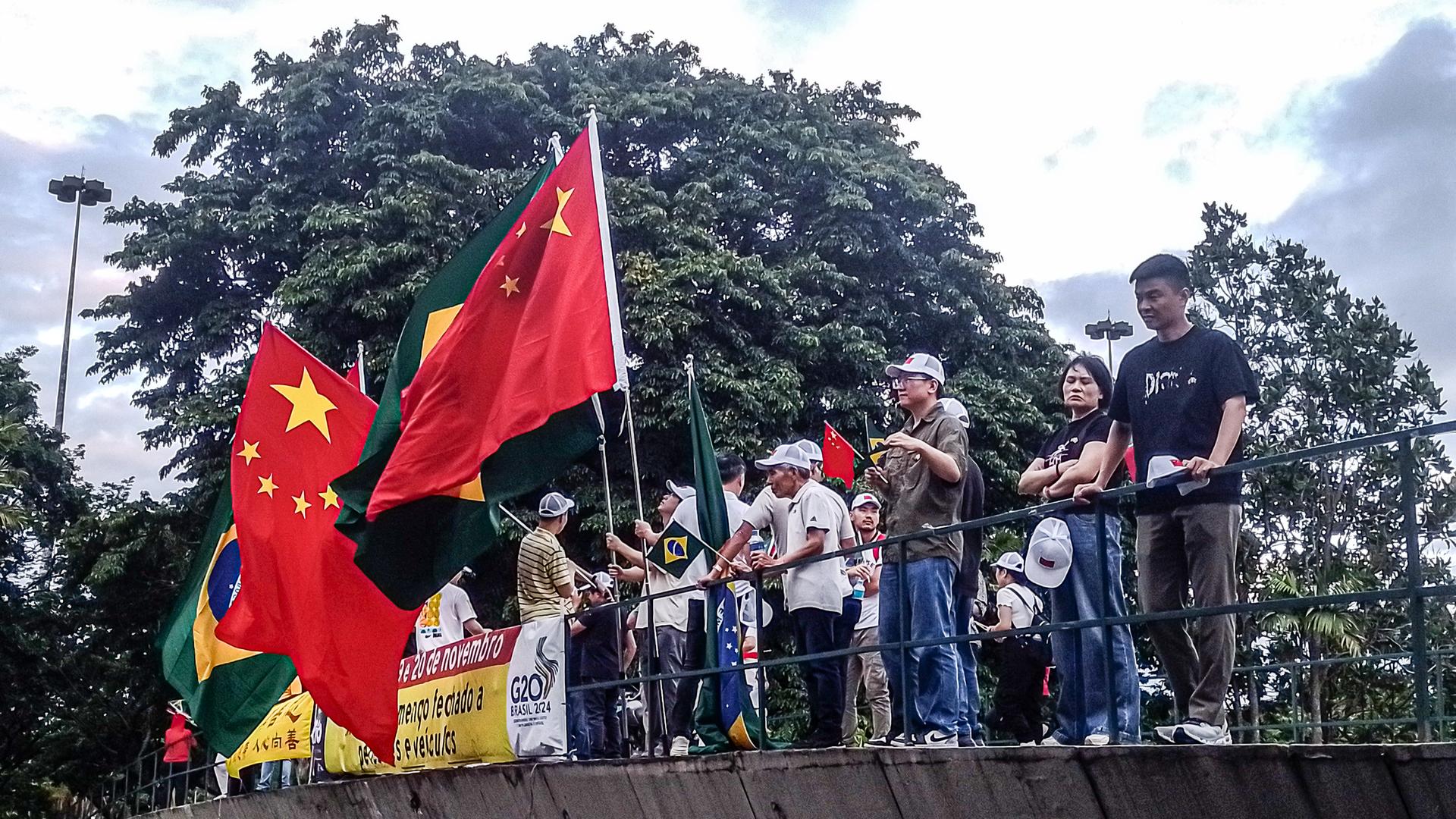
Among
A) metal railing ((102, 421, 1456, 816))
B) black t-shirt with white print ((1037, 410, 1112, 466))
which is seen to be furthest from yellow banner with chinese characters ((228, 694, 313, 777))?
black t-shirt with white print ((1037, 410, 1112, 466))

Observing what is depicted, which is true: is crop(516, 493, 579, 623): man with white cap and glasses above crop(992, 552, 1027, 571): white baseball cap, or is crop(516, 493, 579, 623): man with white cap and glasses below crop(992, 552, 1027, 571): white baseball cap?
above

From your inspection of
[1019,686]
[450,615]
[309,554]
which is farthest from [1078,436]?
[450,615]

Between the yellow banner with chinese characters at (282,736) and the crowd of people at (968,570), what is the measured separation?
3.82 metres

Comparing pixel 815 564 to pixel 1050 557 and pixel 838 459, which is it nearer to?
pixel 1050 557

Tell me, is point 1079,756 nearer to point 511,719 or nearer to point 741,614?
point 741,614

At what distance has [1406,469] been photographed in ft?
15.9

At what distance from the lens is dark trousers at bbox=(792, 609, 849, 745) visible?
804 cm

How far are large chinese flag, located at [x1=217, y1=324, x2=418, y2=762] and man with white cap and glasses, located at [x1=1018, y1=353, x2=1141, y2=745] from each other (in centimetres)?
451

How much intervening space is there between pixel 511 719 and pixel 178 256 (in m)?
19.0

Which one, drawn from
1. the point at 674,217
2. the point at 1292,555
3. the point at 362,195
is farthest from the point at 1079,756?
the point at 362,195

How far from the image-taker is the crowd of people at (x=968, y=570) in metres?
6.11

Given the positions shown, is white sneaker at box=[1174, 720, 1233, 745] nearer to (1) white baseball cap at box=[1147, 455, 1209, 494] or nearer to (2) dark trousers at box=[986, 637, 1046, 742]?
(1) white baseball cap at box=[1147, 455, 1209, 494]

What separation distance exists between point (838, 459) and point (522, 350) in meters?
6.74

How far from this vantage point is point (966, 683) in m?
7.44
